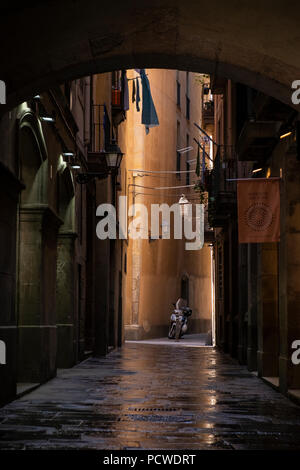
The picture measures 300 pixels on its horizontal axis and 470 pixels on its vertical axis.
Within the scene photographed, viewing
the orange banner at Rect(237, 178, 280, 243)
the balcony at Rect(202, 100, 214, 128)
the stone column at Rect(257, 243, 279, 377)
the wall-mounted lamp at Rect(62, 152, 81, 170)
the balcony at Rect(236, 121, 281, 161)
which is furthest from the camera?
the balcony at Rect(202, 100, 214, 128)

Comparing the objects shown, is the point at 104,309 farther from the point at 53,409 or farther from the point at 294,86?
the point at 294,86

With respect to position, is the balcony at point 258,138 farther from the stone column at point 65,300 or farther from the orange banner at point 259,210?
the stone column at point 65,300

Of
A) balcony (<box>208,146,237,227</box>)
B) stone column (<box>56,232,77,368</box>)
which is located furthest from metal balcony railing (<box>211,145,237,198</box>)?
stone column (<box>56,232,77,368</box>)

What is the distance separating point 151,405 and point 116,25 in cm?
486

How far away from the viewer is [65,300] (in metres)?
16.8

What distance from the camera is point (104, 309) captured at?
22312 millimetres

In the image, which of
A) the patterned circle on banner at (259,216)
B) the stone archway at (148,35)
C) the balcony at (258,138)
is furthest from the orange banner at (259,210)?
the stone archway at (148,35)

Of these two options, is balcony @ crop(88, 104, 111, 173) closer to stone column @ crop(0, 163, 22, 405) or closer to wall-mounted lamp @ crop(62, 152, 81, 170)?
wall-mounted lamp @ crop(62, 152, 81, 170)

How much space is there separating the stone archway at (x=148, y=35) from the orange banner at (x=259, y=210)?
169 inches

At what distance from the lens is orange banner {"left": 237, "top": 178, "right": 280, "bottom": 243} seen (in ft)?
41.0

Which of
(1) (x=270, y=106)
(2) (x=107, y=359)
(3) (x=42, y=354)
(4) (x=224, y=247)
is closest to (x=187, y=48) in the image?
(1) (x=270, y=106)

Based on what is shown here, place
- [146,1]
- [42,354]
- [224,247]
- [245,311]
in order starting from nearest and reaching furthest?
[146,1] → [42,354] → [245,311] → [224,247]

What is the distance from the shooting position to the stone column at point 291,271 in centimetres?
1191

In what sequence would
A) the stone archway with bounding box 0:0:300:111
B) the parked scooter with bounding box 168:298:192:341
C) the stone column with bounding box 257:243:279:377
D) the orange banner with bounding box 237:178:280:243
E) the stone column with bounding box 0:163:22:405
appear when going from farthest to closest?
1. the parked scooter with bounding box 168:298:192:341
2. the stone column with bounding box 257:243:279:377
3. the orange banner with bounding box 237:178:280:243
4. the stone column with bounding box 0:163:22:405
5. the stone archway with bounding box 0:0:300:111
